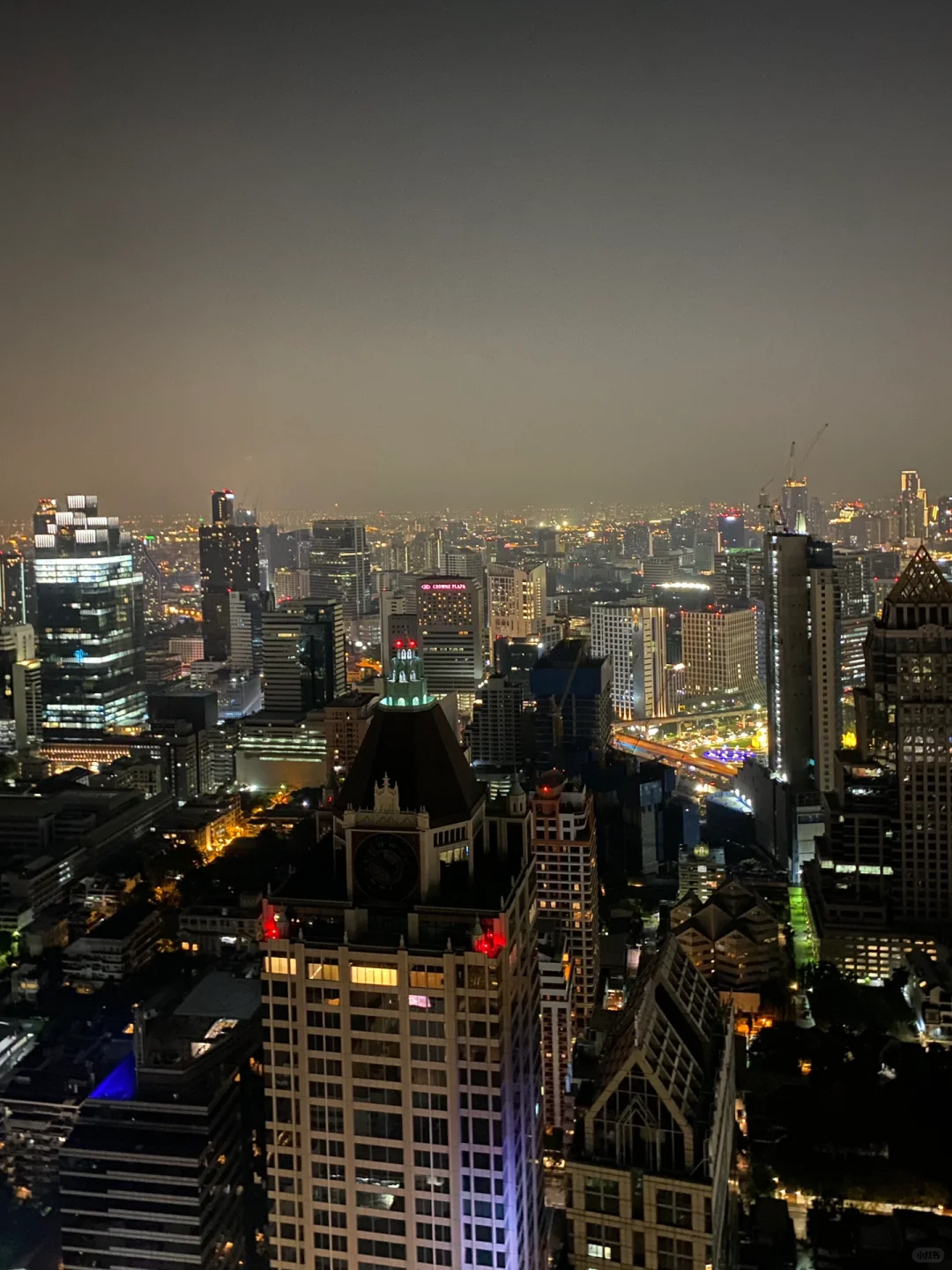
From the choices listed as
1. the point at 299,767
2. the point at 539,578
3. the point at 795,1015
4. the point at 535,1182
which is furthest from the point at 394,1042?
the point at 539,578

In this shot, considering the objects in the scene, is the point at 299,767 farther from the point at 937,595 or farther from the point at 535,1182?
the point at 535,1182

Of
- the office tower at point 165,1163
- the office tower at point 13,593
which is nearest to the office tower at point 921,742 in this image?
the office tower at point 165,1163

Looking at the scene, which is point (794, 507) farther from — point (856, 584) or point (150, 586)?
point (150, 586)

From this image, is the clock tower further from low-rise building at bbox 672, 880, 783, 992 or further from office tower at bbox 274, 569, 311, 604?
office tower at bbox 274, 569, 311, 604

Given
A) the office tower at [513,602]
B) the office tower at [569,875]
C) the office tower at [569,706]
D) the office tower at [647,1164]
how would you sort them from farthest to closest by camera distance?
the office tower at [513,602] < the office tower at [569,706] < the office tower at [569,875] < the office tower at [647,1164]

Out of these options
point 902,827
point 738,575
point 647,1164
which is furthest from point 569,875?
point 738,575

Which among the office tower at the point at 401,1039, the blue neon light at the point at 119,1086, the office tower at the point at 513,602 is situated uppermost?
the office tower at the point at 513,602

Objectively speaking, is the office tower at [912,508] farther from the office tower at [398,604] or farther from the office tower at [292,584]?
the office tower at [292,584]
